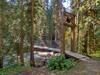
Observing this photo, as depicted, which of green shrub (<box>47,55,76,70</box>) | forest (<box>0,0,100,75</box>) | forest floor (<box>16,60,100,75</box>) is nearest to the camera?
forest floor (<box>16,60,100,75</box>)

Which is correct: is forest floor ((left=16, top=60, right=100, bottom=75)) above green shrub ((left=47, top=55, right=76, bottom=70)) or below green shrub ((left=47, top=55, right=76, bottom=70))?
below

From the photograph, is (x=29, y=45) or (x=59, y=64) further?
(x=29, y=45)

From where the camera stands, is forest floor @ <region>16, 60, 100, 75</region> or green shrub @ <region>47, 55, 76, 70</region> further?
green shrub @ <region>47, 55, 76, 70</region>

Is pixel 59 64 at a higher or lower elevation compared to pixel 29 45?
lower

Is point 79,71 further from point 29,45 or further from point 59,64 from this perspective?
point 29,45

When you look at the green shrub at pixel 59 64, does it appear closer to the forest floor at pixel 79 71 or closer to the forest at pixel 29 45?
the forest at pixel 29 45

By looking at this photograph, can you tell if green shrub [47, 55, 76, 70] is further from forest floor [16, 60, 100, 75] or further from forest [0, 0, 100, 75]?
forest floor [16, 60, 100, 75]

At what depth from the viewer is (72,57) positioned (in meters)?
14.0

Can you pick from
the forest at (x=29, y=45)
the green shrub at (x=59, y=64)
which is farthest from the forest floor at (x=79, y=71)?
the green shrub at (x=59, y=64)

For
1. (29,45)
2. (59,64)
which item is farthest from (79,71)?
(29,45)

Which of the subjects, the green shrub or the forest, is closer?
the forest

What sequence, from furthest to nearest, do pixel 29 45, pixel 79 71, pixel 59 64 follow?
1. pixel 29 45
2. pixel 59 64
3. pixel 79 71

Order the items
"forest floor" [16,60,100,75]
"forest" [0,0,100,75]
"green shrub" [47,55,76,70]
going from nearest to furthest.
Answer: "forest floor" [16,60,100,75], "forest" [0,0,100,75], "green shrub" [47,55,76,70]

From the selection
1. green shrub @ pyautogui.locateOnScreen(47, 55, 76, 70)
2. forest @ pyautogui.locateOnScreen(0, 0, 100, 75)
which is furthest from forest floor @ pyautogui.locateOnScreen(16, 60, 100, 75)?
green shrub @ pyautogui.locateOnScreen(47, 55, 76, 70)
